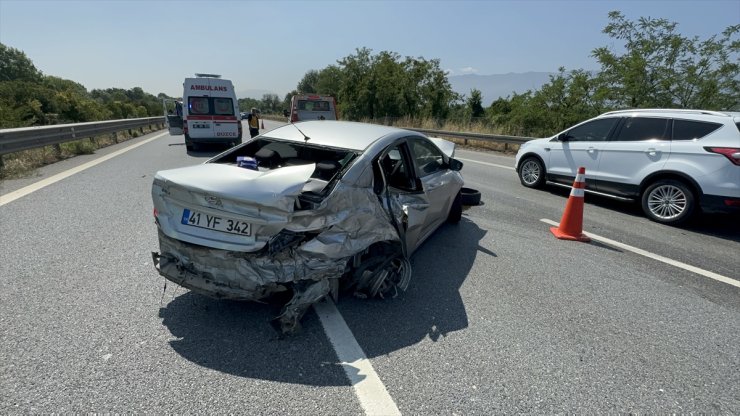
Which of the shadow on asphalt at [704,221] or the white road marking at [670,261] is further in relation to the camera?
the shadow on asphalt at [704,221]

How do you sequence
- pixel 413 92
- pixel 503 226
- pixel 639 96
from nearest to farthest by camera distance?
pixel 503 226
pixel 639 96
pixel 413 92

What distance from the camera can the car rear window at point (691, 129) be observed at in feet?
18.7

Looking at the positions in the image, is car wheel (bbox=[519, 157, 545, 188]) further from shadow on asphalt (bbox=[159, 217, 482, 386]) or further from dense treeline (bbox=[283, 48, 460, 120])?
dense treeline (bbox=[283, 48, 460, 120])

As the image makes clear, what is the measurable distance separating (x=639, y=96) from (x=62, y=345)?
58.9ft

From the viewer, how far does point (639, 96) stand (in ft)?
47.1

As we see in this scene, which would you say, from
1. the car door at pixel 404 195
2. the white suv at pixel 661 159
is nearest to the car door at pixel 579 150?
the white suv at pixel 661 159

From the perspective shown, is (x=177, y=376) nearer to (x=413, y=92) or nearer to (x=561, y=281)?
(x=561, y=281)

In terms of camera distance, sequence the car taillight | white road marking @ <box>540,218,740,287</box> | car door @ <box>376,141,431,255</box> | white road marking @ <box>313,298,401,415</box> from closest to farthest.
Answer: white road marking @ <box>313,298,401,415</box>
car door @ <box>376,141,431,255</box>
white road marking @ <box>540,218,740,287</box>
the car taillight

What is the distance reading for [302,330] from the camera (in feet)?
9.06

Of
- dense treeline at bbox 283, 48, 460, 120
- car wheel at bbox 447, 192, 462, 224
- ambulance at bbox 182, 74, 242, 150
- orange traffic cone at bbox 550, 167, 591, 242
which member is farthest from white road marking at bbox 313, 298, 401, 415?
dense treeline at bbox 283, 48, 460, 120

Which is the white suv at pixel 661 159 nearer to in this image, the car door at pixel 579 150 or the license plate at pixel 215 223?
the car door at pixel 579 150

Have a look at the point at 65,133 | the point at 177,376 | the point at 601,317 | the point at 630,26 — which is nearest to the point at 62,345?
the point at 177,376

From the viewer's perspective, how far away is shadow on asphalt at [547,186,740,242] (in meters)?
5.68

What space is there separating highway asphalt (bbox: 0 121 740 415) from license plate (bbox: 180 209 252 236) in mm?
752
